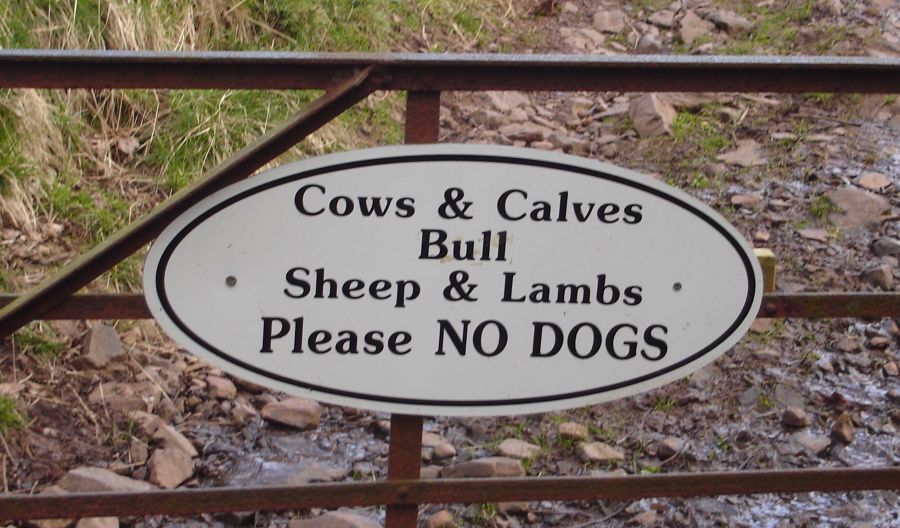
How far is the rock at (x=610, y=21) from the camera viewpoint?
6762mm

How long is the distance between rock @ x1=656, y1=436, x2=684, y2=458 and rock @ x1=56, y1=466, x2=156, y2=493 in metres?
1.45

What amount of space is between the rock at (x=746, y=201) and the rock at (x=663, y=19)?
1.98 meters

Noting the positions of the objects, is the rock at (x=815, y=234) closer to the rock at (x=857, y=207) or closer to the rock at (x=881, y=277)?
the rock at (x=857, y=207)

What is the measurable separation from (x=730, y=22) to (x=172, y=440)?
14.4ft

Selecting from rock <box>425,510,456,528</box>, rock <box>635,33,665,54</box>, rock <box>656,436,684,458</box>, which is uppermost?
rock <box>635,33,665,54</box>

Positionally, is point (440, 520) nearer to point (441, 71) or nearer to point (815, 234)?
point (441, 71)

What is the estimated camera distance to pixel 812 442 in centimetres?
363

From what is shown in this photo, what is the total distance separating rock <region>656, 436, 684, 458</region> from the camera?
139 inches

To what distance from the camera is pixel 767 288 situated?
276 centimetres

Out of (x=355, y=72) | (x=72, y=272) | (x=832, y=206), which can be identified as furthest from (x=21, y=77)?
(x=832, y=206)

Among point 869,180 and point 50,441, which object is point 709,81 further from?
point 869,180

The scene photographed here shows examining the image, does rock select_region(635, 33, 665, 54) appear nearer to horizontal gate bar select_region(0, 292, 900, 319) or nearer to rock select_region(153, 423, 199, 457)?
rock select_region(153, 423, 199, 457)

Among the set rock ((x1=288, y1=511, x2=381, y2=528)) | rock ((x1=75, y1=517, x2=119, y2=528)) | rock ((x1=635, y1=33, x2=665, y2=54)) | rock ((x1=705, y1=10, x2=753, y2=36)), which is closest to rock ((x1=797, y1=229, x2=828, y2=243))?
rock ((x1=635, y1=33, x2=665, y2=54))

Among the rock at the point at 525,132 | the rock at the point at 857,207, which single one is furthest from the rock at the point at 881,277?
the rock at the point at 525,132
